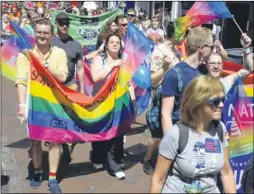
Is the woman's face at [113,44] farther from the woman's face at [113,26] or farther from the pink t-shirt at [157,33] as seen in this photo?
the pink t-shirt at [157,33]

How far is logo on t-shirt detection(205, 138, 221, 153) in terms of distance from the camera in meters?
2.50

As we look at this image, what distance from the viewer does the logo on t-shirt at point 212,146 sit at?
98.3 inches

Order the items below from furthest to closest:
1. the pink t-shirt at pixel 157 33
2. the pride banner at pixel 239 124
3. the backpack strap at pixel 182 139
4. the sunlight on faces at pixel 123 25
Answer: the pink t-shirt at pixel 157 33
the sunlight on faces at pixel 123 25
the pride banner at pixel 239 124
the backpack strap at pixel 182 139

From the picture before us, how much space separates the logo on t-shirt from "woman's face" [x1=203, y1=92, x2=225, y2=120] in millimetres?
141

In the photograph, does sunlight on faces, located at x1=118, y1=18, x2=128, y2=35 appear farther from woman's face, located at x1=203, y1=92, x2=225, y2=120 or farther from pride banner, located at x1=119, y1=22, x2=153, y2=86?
woman's face, located at x1=203, y1=92, x2=225, y2=120

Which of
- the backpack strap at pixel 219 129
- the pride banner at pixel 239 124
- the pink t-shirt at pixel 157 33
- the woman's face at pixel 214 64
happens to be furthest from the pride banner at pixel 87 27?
the backpack strap at pixel 219 129

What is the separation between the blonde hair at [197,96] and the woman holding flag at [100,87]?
2.15m

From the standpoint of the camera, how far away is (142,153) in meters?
5.81

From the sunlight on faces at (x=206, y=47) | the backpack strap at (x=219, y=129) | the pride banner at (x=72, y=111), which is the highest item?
the sunlight on faces at (x=206, y=47)

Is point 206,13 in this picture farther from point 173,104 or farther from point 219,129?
point 219,129

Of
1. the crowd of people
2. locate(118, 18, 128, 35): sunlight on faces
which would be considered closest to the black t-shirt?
the crowd of people

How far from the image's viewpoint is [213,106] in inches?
98.3

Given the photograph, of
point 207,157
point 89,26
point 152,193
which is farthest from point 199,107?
point 89,26

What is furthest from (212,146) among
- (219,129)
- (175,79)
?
(175,79)
